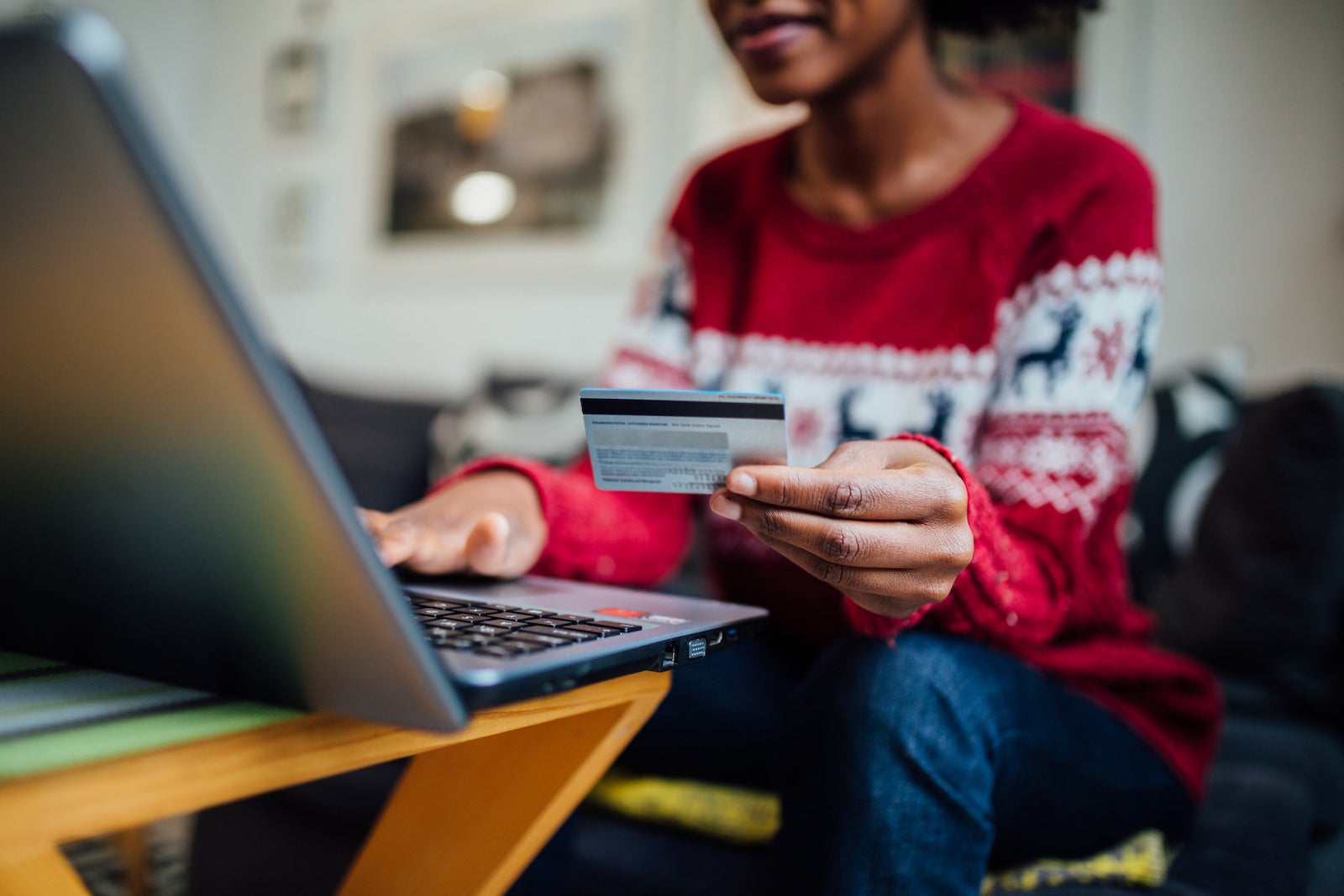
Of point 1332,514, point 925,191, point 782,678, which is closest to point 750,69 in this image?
point 925,191

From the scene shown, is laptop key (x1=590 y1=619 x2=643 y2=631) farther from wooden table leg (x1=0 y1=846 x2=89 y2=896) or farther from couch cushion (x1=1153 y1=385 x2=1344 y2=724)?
couch cushion (x1=1153 y1=385 x2=1344 y2=724)

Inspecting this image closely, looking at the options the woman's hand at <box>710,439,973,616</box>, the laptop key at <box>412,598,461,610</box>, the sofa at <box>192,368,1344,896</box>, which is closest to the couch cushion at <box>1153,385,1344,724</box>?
the sofa at <box>192,368,1344,896</box>

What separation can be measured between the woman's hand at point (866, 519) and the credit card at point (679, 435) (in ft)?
0.04

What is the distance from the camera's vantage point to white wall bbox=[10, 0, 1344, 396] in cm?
161

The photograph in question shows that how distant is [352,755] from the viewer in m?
0.36

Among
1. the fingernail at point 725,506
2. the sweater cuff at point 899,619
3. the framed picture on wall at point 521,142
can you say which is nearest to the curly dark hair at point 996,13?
the sweater cuff at point 899,619

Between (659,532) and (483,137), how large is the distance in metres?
1.94

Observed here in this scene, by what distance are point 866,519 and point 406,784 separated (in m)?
0.34

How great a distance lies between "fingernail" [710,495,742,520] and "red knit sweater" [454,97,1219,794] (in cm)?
15

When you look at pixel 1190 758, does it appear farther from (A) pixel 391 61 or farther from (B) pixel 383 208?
(A) pixel 391 61

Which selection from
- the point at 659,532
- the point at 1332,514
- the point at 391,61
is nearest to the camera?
the point at 659,532

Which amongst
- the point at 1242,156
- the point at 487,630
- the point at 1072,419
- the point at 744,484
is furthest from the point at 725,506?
the point at 1242,156

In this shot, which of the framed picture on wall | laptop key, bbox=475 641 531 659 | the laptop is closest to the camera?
the laptop

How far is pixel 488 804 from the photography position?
524 mm
